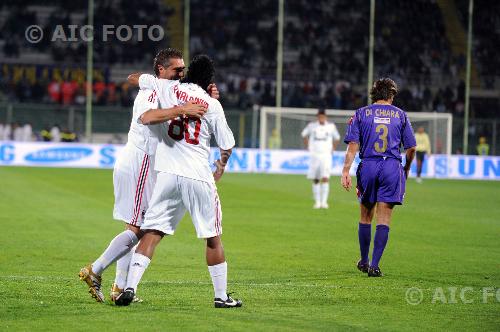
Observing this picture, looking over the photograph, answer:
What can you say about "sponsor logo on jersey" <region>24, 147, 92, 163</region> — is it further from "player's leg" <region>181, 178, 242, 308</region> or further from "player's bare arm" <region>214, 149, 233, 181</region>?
"player's leg" <region>181, 178, 242, 308</region>

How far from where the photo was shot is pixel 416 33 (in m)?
44.8

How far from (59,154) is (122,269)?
1157 inches

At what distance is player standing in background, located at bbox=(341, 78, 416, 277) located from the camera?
1083 centimetres

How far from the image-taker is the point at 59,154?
122 feet

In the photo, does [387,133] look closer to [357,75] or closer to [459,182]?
[459,182]

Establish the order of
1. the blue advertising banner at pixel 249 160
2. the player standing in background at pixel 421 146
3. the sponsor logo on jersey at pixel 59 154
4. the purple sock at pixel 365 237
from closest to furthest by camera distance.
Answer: the purple sock at pixel 365 237
the player standing in background at pixel 421 146
the blue advertising banner at pixel 249 160
the sponsor logo on jersey at pixel 59 154

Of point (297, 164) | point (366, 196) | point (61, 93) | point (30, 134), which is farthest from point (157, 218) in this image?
point (61, 93)

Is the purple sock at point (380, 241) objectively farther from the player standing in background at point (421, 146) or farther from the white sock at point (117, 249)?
the player standing in background at point (421, 146)

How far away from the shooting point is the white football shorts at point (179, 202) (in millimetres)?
7891

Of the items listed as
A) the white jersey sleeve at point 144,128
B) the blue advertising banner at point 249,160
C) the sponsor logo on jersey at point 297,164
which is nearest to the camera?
the white jersey sleeve at point 144,128

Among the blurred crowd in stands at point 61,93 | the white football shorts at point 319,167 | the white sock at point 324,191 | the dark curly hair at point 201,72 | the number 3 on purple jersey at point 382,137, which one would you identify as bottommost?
the white sock at point 324,191

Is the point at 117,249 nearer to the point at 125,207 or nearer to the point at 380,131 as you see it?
the point at 125,207

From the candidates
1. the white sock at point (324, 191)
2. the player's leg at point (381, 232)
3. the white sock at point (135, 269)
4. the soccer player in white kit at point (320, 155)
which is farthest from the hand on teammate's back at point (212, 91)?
the white sock at point (324, 191)

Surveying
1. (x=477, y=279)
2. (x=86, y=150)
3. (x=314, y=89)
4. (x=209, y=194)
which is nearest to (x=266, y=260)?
(x=477, y=279)
